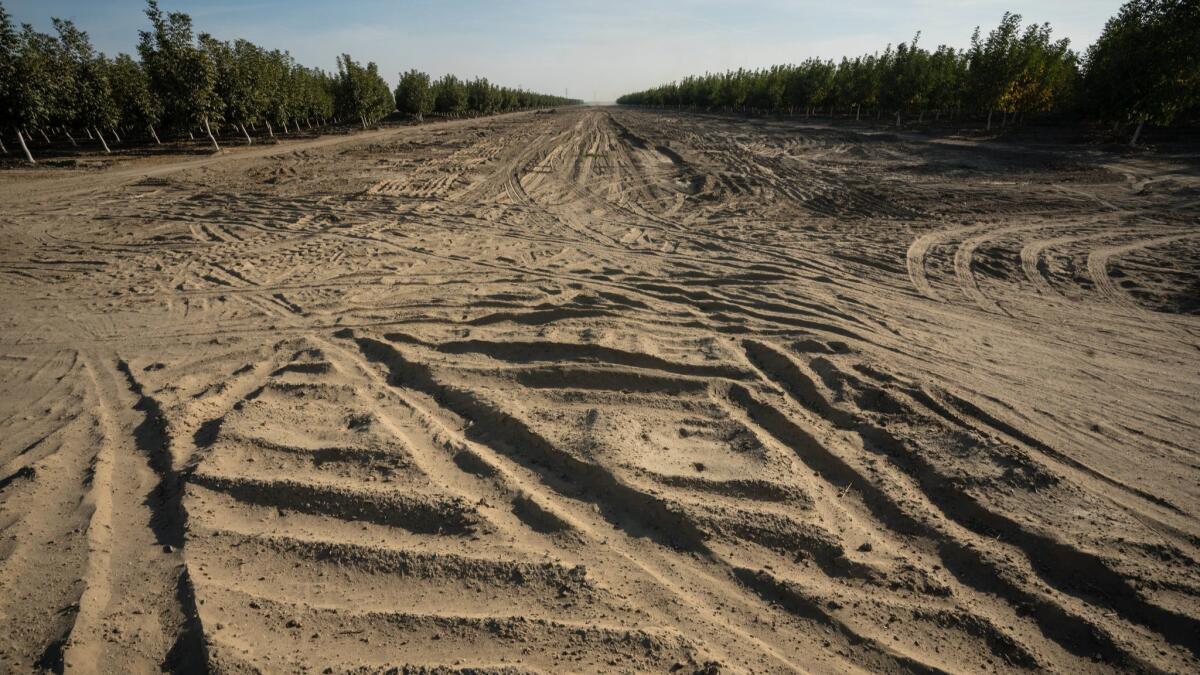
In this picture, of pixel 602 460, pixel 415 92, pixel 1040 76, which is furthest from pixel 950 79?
pixel 415 92

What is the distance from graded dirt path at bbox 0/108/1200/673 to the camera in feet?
7.38

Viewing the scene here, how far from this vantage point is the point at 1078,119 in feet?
94.6

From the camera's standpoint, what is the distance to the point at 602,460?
10.6ft

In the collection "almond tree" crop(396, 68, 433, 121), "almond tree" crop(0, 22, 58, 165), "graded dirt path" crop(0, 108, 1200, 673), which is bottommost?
"graded dirt path" crop(0, 108, 1200, 673)

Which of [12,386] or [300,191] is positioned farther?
[300,191]

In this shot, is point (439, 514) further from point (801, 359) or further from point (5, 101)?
point (5, 101)

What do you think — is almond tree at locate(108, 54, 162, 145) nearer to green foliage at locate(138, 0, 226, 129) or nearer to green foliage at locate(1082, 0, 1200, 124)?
green foliage at locate(138, 0, 226, 129)

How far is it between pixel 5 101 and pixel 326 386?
26.6 metres

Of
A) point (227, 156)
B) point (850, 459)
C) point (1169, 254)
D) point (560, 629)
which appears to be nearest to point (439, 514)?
point (560, 629)

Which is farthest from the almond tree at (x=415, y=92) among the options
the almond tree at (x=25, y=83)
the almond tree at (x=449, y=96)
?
the almond tree at (x=25, y=83)

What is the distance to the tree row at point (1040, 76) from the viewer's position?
18.5 m

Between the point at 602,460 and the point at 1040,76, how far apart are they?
39.0 meters

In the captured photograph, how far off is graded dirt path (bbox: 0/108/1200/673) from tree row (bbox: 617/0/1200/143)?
18.7 metres

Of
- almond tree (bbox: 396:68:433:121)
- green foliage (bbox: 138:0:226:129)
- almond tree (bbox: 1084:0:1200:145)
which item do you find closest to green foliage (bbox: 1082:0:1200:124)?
almond tree (bbox: 1084:0:1200:145)
